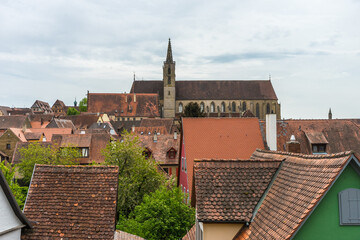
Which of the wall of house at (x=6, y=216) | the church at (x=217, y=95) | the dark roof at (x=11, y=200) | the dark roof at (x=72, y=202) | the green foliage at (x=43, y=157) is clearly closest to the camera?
the wall of house at (x=6, y=216)

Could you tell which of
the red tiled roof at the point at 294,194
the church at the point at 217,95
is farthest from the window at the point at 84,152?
the church at the point at 217,95

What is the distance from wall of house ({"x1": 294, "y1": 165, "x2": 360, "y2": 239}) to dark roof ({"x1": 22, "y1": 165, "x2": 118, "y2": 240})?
486 centimetres

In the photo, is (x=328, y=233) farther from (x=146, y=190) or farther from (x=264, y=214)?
(x=146, y=190)

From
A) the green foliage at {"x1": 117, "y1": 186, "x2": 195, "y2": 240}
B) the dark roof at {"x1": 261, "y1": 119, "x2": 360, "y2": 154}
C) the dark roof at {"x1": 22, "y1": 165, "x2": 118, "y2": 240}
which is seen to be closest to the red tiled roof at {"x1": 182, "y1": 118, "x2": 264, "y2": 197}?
the dark roof at {"x1": 261, "y1": 119, "x2": 360, "y2": 154}

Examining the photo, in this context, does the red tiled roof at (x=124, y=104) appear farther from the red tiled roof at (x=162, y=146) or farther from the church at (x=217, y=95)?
the red tiled roof at (x=162, y=146)

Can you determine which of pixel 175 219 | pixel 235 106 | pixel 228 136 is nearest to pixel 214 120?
pixel 228 136

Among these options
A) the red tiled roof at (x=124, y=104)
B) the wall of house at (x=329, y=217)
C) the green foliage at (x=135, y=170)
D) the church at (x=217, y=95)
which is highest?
the church at (x=217, y=95)

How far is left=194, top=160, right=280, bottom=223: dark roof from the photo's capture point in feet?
26.6

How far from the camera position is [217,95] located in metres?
131

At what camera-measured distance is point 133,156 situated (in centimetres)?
2836

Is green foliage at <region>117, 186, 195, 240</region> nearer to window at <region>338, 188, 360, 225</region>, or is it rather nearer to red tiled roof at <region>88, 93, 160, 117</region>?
window at <region>338, 188, 360, 225</region>

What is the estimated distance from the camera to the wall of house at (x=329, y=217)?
6.67m

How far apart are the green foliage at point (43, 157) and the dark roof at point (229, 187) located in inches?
1392

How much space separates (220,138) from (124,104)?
9255cm
